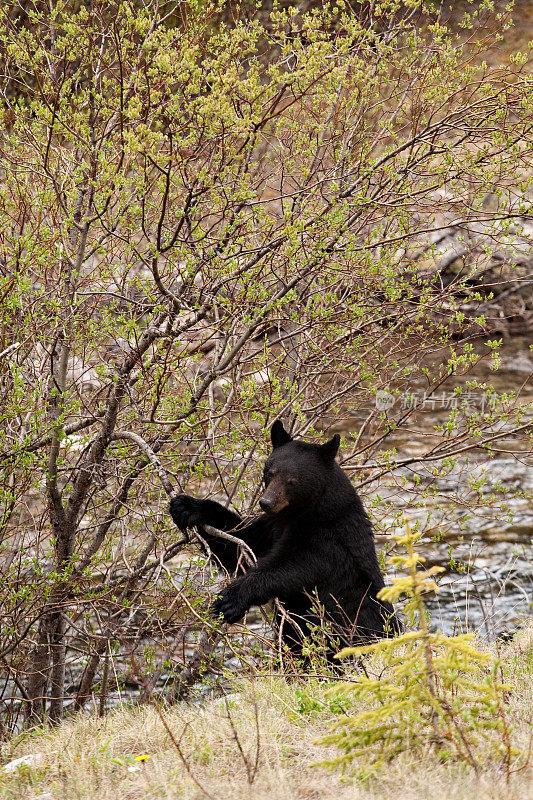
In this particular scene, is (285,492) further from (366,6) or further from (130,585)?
(366,6)

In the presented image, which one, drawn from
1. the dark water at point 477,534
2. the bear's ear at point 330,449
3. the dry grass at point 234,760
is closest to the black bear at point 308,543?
the bear's ear at point 330,449

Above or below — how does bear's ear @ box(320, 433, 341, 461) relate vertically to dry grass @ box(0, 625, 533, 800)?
above

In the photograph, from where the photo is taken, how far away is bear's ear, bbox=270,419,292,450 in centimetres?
523

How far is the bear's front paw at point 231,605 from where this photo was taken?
486 centimetres

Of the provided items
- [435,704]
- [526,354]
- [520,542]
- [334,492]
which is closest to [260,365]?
[334,492]

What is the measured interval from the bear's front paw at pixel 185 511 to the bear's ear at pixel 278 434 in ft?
2.16

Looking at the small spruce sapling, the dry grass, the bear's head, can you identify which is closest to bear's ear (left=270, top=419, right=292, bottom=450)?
the bear's head

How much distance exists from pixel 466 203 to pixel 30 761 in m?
4.45

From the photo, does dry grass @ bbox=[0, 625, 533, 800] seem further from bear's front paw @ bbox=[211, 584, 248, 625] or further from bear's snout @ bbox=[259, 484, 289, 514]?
bear's snout @ bbox=[259, 484, 289, 514]

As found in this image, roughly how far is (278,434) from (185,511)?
2.61 feet

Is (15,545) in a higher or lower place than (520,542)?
higher

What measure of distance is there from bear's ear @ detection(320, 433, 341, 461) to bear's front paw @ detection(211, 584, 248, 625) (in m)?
1.00

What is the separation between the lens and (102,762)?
3293 mm

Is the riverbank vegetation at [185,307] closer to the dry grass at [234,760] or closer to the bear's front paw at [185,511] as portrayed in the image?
the dry grass at [234,760]
